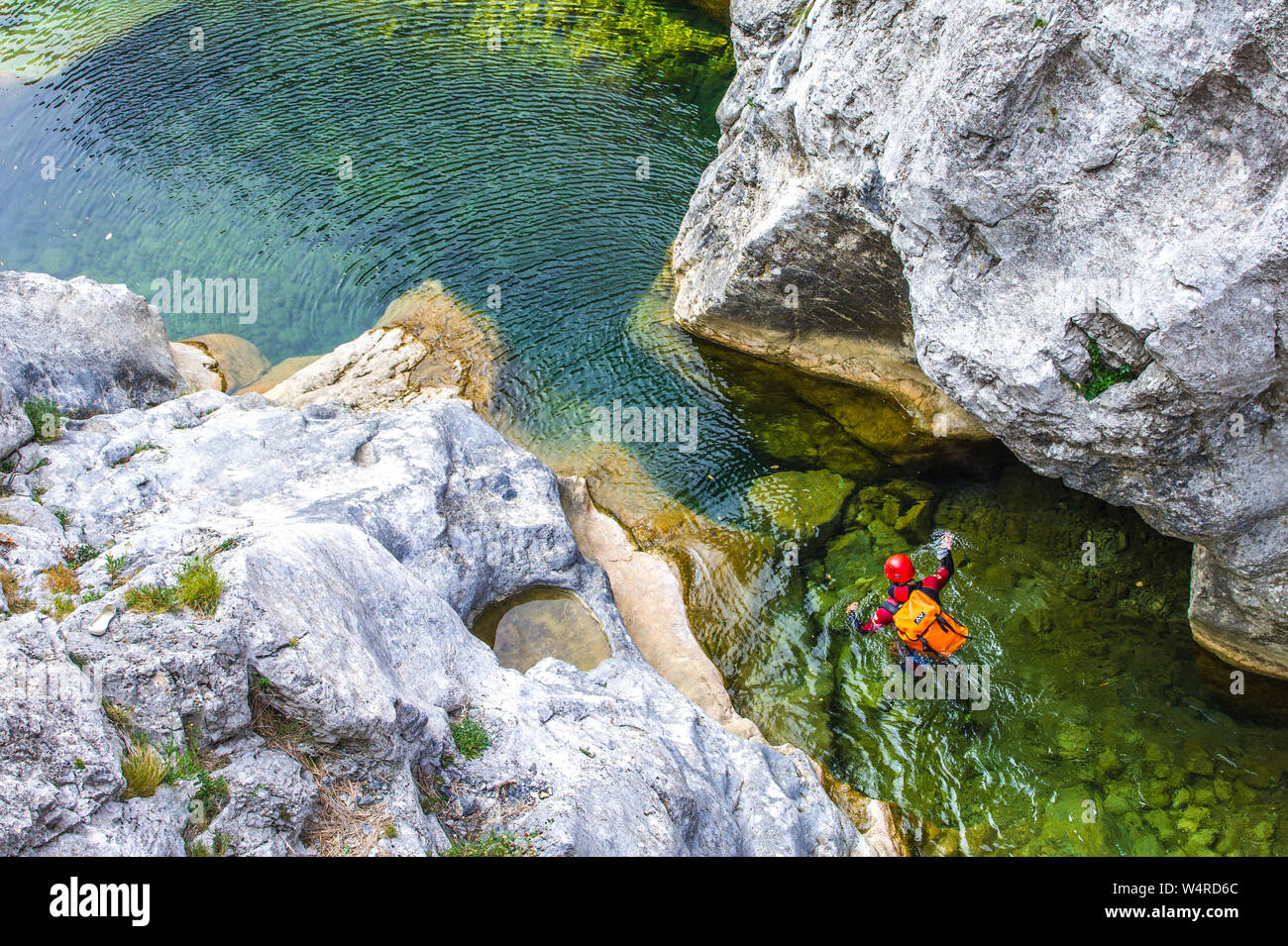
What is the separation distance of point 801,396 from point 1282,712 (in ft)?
30.1

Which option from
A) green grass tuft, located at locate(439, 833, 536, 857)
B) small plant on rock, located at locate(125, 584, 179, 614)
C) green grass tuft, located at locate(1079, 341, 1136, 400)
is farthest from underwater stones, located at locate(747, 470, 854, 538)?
small plant on rock, located at locate(125, 584, 179, 614)

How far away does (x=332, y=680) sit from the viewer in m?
7.63

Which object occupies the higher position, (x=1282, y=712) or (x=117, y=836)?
(x=117, y=836)

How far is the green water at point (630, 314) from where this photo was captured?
11633mm

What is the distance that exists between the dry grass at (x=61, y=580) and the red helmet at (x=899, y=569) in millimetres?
9497

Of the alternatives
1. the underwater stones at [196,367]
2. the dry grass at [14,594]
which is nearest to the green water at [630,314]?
the underwater stones at [196,367]

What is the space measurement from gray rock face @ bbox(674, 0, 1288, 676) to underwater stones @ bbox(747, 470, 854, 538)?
11.3 feet

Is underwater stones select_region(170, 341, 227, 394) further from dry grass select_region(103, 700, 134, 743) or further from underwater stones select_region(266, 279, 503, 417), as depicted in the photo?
dry grass select_region(103, 700, 134, 743)

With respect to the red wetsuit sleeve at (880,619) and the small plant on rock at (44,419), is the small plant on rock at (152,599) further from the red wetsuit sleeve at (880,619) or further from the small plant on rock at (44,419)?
the red wetsuit sleeve at (880,619)

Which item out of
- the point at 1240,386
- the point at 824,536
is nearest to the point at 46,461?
the point at 824,536

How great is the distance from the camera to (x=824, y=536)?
14461 millimetres

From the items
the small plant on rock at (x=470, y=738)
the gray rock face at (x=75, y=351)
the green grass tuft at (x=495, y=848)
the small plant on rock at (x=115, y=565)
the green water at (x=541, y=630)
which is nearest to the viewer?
the green grass tuft at (x=495, y=848)

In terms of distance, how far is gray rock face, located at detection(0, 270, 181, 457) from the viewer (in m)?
12.0
